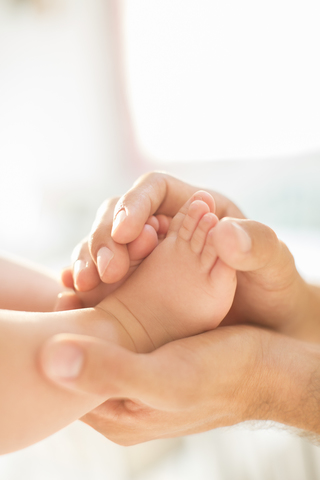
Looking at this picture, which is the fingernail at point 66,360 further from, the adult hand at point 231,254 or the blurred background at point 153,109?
the blurred background at point 153,109

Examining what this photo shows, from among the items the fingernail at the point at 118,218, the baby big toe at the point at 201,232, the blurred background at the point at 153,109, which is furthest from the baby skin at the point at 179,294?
the blurred background at the point at 153,109

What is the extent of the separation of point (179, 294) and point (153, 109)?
2063mm

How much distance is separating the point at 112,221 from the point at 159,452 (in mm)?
783

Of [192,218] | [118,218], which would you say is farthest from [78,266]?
[192,218]

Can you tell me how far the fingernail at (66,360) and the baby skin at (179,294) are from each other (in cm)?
23

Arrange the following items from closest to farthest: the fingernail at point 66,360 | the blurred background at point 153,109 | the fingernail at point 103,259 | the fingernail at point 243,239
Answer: the fingernail at point 66,360
the fingernail at point 243,239
the fingernail at point 103,259
the blurred background at point 153,109

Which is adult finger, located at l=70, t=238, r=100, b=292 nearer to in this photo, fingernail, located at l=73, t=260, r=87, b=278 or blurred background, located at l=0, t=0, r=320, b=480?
fingernail, located at l=73, t=260, r=87, b=278

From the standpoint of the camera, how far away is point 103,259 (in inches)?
29.4

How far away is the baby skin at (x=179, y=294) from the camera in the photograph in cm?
72

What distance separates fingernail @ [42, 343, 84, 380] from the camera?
46cm

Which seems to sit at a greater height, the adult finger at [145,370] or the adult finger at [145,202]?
the adult finger at [145,202]

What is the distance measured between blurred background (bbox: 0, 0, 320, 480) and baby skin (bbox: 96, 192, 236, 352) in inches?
37.4

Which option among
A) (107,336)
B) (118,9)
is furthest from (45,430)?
(118,9)

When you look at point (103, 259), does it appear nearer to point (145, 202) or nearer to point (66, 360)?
point (145, 202)
